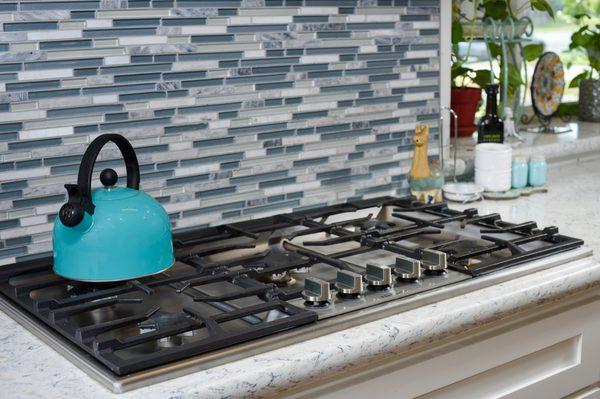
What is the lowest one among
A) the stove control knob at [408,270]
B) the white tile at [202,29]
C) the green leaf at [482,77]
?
Result: the stove control knob at [408,270]

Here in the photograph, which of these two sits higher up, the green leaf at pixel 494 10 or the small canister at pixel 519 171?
the green leaf at pixel 494 10

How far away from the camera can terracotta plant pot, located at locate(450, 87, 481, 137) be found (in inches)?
99.9

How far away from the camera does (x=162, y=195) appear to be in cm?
184

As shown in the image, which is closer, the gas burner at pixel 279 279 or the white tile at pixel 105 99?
the gas burner at pixel 279 279

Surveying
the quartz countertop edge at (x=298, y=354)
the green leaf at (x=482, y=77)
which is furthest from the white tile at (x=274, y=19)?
the green leaf at (x=482, y=77)

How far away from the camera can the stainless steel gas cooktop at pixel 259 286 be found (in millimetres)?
1239

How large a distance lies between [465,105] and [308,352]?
147 cm

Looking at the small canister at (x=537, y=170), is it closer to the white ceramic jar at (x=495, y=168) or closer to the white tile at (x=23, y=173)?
the white ceramic jar at (x=495, y=168)

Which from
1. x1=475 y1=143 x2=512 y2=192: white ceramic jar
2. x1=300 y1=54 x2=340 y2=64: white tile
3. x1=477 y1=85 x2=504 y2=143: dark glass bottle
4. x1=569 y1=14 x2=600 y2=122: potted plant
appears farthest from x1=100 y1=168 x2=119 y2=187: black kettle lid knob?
x1=569 y1=14 x2=600 y2=122: potted plant

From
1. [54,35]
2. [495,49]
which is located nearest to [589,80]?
[495,49]

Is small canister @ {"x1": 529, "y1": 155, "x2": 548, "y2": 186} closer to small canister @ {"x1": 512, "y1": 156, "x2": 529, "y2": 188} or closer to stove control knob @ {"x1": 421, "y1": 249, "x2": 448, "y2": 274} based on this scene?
small canister @ {"x1": 512, "y1": 156, "x2": 529, "y2": 188}

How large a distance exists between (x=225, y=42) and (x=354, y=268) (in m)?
0.61

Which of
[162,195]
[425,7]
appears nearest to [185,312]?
[162,195]

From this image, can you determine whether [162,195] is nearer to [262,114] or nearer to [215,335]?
[262,114]
